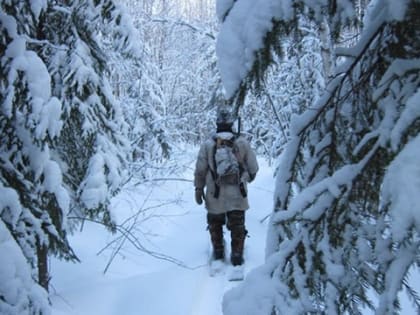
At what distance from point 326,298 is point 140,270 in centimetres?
470

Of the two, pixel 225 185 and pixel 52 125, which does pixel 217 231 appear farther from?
pixel 52 125

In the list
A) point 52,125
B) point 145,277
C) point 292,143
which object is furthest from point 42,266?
point 292,143

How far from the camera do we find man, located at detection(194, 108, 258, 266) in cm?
559

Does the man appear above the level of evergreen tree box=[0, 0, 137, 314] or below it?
below

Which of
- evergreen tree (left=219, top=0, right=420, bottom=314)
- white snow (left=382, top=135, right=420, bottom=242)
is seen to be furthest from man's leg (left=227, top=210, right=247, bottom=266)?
white snow (left=382, top=135, right=420, bottom=242)

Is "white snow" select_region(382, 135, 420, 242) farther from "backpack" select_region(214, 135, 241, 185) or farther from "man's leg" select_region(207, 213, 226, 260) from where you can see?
"man's leg" select_region(207, 213, 226, 260)

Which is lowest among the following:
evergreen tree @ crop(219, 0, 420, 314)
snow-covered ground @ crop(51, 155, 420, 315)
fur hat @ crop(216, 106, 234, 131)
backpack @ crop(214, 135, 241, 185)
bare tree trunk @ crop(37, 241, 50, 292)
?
snow-covered ground @ crop(51, 155, 420, 315)

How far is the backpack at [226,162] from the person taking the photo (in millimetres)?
5512

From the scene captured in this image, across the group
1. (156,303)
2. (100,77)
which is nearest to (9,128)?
(100,77)

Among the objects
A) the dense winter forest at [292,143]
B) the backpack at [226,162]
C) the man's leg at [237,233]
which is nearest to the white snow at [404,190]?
the dense winter forest at [292,143]

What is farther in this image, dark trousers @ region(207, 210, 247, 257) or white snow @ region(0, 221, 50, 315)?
dark trousers @ region(207, 210, 247, 257)

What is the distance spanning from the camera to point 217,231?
595 centimetres

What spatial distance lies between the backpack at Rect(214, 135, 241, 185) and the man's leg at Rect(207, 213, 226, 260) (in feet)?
1.75

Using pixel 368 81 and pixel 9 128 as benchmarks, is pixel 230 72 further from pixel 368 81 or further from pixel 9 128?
pixel 9 128
